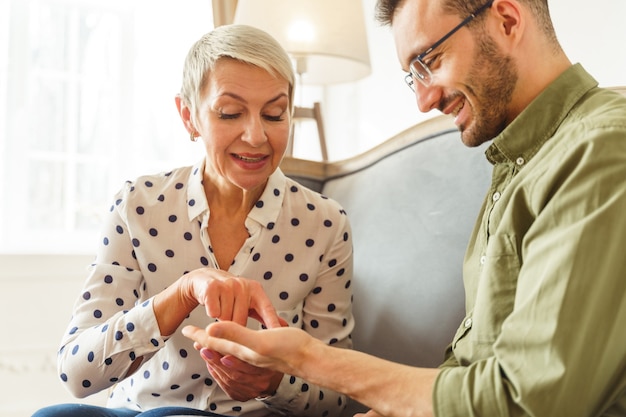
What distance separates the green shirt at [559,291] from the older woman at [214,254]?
49cm

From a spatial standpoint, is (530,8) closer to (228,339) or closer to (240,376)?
(228,339)

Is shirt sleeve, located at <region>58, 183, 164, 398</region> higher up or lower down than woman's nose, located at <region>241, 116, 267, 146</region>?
lower down

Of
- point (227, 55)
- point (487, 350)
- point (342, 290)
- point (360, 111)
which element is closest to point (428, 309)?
point (342, 290)

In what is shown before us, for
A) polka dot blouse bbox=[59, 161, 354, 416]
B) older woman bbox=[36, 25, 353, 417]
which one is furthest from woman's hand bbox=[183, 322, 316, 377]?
polka dot blouse bbox=[59, 161, 354, 416]

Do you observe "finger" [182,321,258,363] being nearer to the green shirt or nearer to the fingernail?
the fingernail

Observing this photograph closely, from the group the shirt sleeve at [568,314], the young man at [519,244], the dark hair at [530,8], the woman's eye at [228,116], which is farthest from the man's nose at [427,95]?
the woman's eye at [228,116]

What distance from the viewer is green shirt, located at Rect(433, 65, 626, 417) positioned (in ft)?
2.43

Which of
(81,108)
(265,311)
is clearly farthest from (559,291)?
(81,108)

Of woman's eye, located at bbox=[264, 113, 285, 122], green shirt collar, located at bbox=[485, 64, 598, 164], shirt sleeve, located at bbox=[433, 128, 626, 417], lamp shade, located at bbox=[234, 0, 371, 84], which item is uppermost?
lamp shade, located at bbox=[234, 0, 371, 84]

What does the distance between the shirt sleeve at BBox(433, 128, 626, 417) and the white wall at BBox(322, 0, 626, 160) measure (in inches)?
52.0

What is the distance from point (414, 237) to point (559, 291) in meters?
0.78

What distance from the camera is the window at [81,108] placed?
9.63 ft

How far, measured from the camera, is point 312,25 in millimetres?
2373

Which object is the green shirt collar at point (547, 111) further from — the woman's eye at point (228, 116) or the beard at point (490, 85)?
the woman's eye at point (228, 116)
